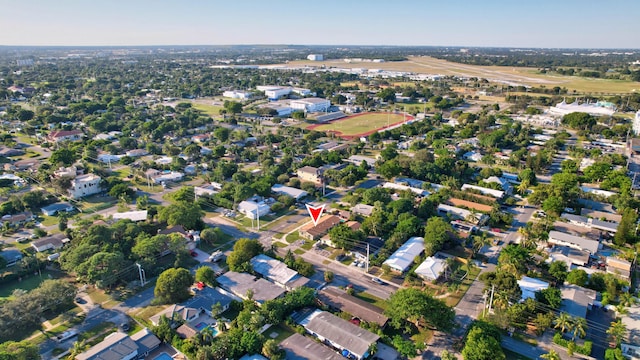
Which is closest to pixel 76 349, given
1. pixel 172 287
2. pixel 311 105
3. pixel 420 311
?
pixel 172 287

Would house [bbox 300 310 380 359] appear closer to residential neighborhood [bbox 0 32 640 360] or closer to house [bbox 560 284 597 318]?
residential neighborhood [bbox 0 32 640 360]

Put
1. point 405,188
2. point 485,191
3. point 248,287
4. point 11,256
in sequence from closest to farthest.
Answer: point 248,287
point 11,256
point 485,191
point 405,188

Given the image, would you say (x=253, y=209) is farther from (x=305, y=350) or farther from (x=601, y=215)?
(x=601, y=215)

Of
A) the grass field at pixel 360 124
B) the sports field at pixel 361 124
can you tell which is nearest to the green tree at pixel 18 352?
the sports field at pixel 361 124

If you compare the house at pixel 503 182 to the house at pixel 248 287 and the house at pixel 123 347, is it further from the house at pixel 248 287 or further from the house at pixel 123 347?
the house at pixel 123 347

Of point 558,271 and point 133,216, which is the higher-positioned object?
point 133,216

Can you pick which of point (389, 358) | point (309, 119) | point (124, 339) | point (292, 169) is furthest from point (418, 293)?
point (309, 119)

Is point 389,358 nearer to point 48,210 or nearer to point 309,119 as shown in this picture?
point 48,210
